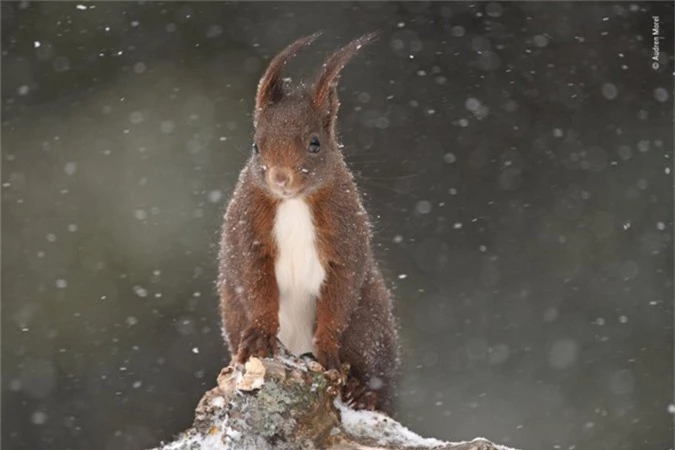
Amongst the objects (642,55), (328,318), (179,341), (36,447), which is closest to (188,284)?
(179,341)

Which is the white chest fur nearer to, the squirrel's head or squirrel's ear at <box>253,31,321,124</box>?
the squirrel's head

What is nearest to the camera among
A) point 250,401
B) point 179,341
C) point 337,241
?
point 250,401

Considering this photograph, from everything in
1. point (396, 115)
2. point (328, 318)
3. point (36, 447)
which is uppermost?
point (328, 318)

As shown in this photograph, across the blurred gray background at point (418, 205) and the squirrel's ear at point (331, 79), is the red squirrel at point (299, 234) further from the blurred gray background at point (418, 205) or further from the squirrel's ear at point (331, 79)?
the blurred gray background at point (418, 205)

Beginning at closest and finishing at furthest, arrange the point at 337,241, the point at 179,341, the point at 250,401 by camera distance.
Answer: the point at 250,401, the point at 337,241, the point at 179,341

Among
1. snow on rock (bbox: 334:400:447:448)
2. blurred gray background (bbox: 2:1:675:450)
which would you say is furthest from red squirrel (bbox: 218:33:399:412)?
blurred gray background (bbox: 2:1:675:450)

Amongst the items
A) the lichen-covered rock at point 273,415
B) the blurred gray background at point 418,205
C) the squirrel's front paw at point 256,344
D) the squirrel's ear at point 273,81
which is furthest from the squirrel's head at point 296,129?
the blurred gray background at point 418,205

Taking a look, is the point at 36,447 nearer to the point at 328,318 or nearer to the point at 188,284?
the point at 188,284
